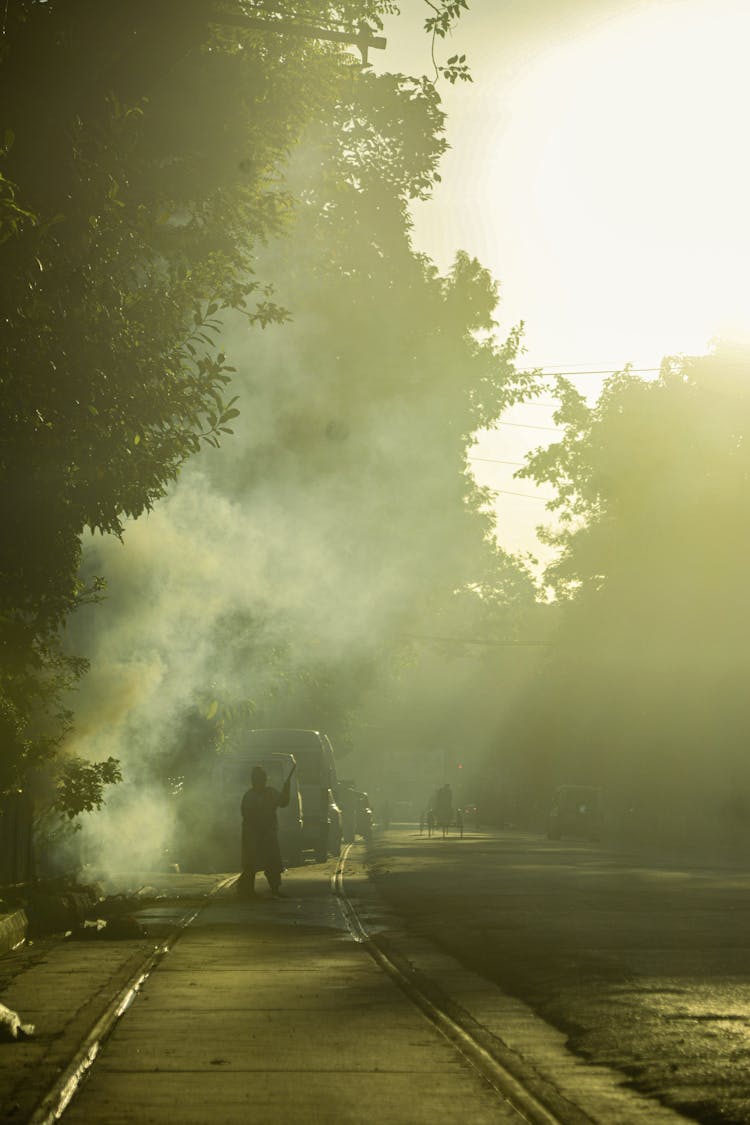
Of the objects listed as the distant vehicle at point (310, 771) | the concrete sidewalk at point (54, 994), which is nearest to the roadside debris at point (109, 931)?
the concrete sidewalk at point (54, 994)

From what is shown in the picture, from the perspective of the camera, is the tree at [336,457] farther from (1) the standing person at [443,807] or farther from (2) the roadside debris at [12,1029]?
(2) the roadside debris at [12,1029]

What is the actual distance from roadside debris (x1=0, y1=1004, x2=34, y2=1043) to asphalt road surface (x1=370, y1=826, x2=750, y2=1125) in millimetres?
2702

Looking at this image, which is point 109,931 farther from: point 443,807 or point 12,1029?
point 443,807

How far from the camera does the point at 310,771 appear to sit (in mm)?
31578

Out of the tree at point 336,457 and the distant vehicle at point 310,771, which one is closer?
the tree at point 336,457

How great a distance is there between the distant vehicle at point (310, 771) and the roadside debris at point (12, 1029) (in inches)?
861

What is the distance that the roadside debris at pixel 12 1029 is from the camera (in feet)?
25.0

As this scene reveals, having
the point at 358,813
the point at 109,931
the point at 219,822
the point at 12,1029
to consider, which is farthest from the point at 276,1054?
the point at 358,813

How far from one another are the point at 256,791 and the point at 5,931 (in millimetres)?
7182

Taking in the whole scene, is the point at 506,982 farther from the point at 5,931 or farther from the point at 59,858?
the point at 59,858

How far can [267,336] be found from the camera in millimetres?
28266

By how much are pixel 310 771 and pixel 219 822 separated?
3746 mm

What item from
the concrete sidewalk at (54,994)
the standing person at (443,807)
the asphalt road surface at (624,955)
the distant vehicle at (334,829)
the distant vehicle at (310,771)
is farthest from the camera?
the standing person at (443,807)

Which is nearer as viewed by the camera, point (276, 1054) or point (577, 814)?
point (276, 1054)
